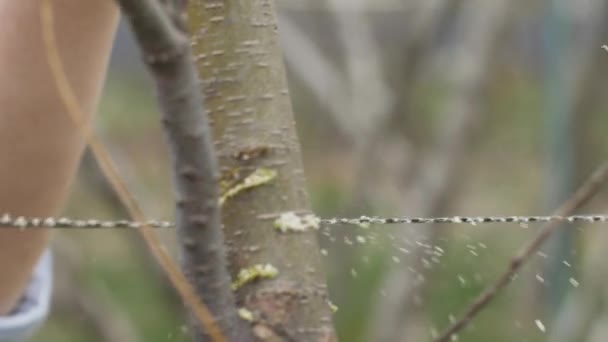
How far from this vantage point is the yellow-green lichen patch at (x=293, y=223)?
515 millimetres

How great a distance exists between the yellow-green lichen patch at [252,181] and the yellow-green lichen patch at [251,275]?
35 millimetres

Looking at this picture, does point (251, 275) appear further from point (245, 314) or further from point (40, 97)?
point (40, 97)

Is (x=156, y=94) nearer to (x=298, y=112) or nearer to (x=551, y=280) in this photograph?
(x=551, y=280)

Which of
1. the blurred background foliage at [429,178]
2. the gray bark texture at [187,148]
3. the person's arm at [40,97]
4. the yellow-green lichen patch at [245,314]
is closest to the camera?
the gray bark texture at [187,148]

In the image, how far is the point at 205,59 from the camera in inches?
20.7

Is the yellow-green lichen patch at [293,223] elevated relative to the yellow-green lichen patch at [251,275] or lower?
elevated

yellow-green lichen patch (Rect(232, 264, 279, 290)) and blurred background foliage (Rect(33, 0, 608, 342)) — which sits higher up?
yellow-green lichen patch (Rect(232, 264, 279, 290))

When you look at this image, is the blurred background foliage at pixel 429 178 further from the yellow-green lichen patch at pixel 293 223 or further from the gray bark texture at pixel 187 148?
the gray bark texture at pixel 187 148

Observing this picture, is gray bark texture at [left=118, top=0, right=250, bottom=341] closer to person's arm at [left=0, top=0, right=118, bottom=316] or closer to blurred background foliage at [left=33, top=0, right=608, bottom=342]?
person's arm at [left=0, top=0, right=118, bottom=316]

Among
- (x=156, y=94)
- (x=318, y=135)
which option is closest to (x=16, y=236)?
(x=156, y=94)

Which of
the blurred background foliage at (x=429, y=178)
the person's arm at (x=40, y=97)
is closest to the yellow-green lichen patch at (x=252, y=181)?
the person's arm at (x=40, y=97)

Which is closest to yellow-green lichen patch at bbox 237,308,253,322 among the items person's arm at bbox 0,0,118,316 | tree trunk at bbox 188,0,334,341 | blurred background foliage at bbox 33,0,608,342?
tree trunk at bbox 188,0,334,341

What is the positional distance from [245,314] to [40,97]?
0.25 meters

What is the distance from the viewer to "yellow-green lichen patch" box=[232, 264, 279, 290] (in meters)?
0.51
